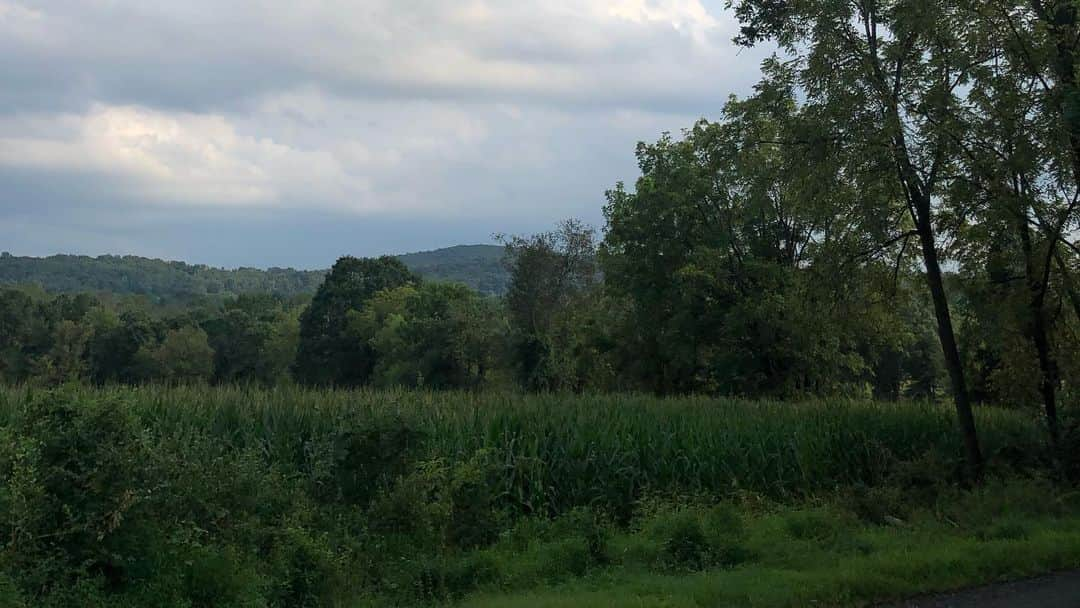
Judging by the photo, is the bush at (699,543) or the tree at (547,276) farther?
the tree at (547,276)

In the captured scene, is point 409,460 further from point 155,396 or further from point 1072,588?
point 1072,588

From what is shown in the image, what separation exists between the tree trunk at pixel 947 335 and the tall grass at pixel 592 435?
0.57 metres

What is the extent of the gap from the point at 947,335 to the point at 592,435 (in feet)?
21.4

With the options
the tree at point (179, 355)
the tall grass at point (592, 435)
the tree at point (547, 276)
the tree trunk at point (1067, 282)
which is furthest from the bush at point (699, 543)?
the tree at point (179, 355)

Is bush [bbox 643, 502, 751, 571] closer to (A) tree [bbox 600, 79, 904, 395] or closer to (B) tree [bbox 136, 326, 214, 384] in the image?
(A) tree [bbox 600, 79, 904, 395]

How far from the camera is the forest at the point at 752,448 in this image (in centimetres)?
945

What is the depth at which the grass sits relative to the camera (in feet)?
30.2

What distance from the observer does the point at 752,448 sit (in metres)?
17.1

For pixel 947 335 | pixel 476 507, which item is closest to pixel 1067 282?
pixel 947 335

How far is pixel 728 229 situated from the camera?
34406 millimetres

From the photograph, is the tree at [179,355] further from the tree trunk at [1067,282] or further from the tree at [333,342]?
the tree trunk at [1067,282]

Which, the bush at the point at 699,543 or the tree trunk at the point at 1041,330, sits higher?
the tree trunk at the point at 1041,330

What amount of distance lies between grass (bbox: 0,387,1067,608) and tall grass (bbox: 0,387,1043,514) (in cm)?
6

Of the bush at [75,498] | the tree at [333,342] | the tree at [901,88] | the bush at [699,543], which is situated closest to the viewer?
the bush at [75,498]
